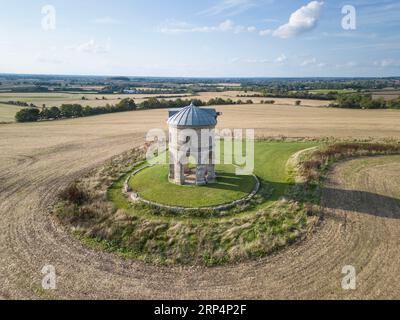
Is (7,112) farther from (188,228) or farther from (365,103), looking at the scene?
(365,103)

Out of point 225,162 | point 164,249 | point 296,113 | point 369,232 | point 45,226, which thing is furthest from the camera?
point 296,113

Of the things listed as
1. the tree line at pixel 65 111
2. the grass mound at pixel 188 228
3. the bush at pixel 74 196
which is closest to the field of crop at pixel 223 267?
the grass mound at pixel 188 228

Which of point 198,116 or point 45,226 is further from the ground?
point 198,116

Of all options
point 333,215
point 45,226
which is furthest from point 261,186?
point 45,226

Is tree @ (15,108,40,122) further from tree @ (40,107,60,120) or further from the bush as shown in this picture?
the bush

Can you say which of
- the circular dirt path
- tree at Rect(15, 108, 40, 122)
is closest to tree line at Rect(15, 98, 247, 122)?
tree at Rect(15, 108, 40, 122)
